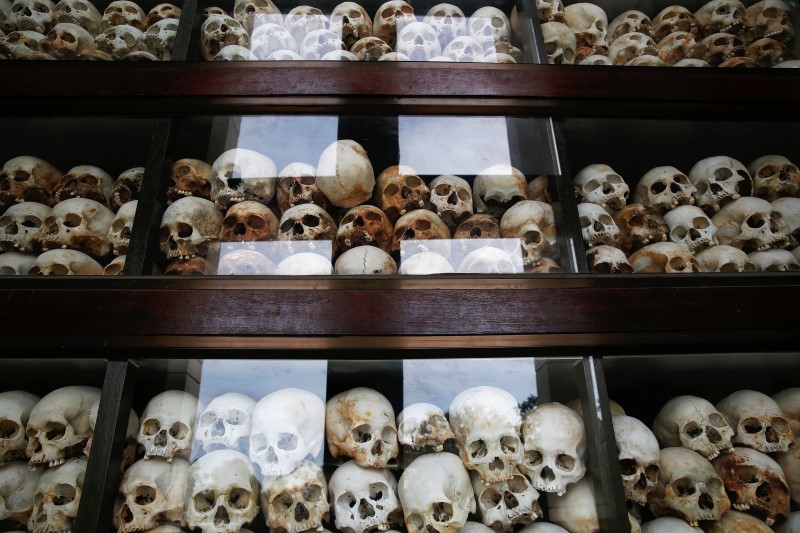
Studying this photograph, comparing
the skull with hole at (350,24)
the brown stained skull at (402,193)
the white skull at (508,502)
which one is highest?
the skull with hole at (350,24)

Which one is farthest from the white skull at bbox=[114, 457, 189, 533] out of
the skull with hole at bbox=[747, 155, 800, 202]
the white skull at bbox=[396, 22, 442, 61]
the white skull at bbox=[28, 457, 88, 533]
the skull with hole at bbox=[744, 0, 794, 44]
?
the skull with hole at bbox=[744, 0, 794, 44]

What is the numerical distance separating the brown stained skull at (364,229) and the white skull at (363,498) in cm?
70

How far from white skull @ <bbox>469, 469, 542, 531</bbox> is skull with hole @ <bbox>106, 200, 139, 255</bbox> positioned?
131 centimetres

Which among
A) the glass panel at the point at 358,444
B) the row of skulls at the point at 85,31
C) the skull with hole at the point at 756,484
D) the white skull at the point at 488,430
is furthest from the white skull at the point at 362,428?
the row of skulls at the point at 85,31

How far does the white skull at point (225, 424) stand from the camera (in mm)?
1794

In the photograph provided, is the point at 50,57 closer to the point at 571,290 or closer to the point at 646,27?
the point at 571,290

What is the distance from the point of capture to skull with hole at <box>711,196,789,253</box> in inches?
90.6

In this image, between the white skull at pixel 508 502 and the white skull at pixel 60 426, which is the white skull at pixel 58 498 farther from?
the white skull at pixel 508 502

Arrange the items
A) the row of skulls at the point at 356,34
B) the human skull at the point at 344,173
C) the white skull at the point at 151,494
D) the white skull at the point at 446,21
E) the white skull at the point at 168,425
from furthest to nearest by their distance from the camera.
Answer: the white skull at the point at 446,21
the row of skulls at the point at 356,34
the human skull at the point at 344,173
the white skull at the point at 168,425
the white skull at the point at 151,494

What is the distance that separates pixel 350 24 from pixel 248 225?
3.31 ft

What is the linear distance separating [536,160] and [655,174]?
1.76 feet

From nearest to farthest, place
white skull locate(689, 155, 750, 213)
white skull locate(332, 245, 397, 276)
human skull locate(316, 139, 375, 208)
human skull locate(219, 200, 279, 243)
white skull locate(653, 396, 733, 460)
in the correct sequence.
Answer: white skull locate(653, 396, 733, 460), white skull locate(332, 245, 397, 276), human skull locate(219, 200, 279, 243), human skull locate(316, 139, 375, 208), white skull locate(689, 155, 750, 213)

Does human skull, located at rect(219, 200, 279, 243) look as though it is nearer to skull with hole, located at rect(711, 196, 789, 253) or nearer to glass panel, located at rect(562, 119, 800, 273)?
glass panel, located at rect(562, 119, 800, 273)

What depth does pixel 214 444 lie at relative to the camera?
1.79 m
